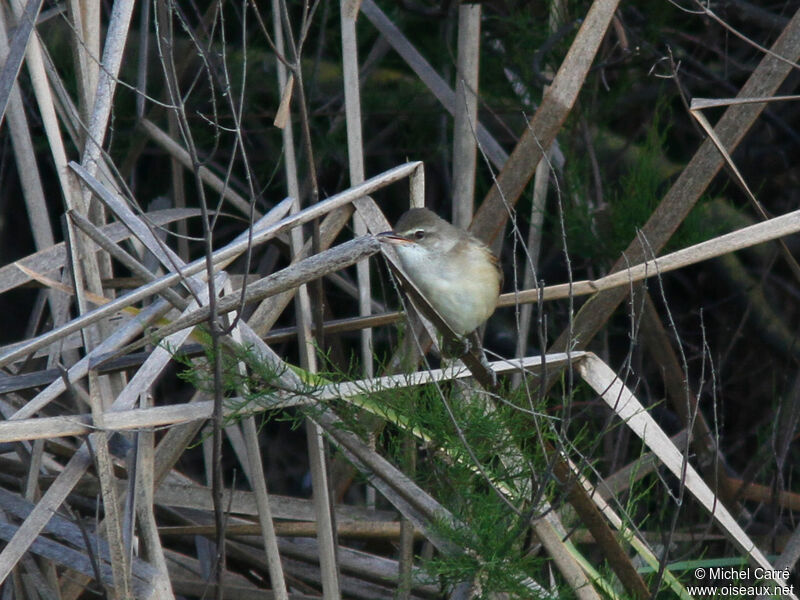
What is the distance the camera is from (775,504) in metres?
3.96

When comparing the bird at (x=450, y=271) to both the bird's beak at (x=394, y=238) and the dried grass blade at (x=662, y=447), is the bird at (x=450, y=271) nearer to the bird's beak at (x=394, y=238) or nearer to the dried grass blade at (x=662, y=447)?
the bird's beak at (x=394, y=238)

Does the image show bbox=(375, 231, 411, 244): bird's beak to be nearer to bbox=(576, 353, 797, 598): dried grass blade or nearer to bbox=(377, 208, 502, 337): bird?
bbox=(377, 208, 502, 337): bird

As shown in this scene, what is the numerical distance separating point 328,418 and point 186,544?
1.99 metres

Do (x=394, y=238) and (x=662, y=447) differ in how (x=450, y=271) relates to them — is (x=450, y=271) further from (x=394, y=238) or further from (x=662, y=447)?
(x=662, y=447)

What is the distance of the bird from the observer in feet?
10.9

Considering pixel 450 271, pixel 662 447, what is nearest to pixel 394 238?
pixel 450 271

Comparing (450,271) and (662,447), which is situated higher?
(450,271)

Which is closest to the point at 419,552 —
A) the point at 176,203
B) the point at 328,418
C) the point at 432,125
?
the point at 328,418

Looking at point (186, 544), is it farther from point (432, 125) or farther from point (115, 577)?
point (432, 125)

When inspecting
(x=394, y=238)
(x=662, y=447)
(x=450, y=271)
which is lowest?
(x=662, y=447)

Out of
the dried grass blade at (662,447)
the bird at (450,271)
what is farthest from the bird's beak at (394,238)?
the dried grass blade at (662,447)

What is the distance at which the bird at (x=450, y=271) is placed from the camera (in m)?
3.34

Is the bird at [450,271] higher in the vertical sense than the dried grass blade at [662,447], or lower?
higher

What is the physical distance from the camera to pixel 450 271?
3.44 m
